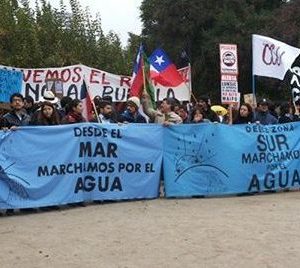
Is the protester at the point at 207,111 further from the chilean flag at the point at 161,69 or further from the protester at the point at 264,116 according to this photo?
the chilean flag at the point at 161,69

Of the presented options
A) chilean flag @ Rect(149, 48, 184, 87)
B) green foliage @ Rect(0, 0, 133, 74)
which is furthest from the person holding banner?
green foliage @ Rect(0, 0, 133, 74)

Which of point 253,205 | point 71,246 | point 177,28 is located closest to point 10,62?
point 253,205

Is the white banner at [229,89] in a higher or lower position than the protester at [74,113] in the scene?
higher

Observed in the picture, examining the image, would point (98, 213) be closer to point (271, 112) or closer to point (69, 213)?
point (69, 213)

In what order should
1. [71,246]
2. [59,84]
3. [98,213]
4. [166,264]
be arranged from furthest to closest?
[59,84], [98,213], [71,246], [166,264]

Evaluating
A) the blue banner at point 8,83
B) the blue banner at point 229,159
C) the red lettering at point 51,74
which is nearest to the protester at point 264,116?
the blue banner at point 229,159

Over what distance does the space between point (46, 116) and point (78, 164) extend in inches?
35.6

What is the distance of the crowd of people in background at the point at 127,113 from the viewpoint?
408 inches

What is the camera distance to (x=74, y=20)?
2844 centimetres

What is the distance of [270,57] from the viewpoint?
43.8 ft

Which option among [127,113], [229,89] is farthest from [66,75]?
[127,113]

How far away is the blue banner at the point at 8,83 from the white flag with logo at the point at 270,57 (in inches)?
179

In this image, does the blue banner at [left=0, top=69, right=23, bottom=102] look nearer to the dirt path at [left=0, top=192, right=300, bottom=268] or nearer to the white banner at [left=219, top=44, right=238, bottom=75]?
the dirt path at [left=0, top=192, right=300, bottom=268]

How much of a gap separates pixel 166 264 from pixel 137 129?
4.64m
